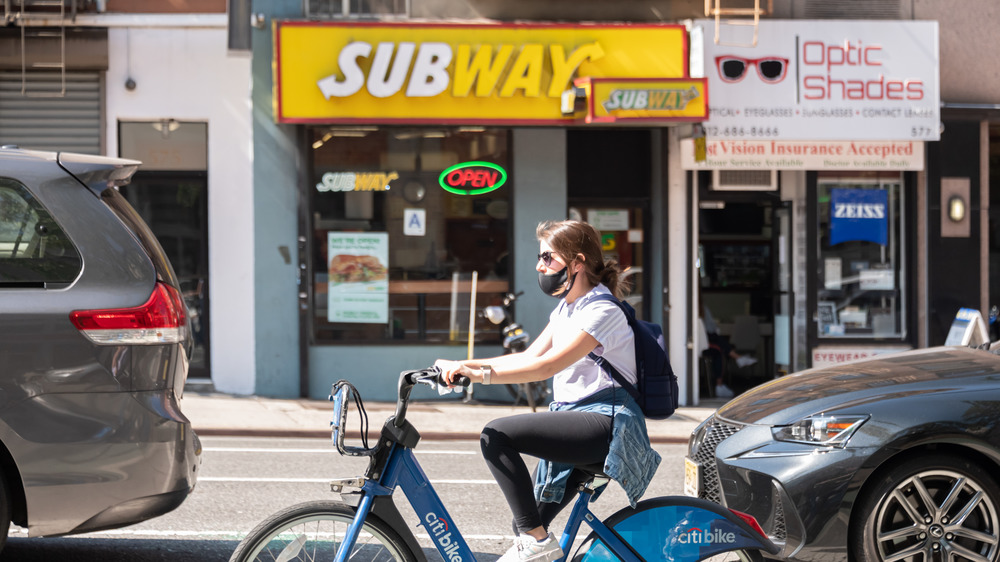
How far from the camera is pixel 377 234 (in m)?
12.8

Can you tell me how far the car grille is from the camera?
511cm

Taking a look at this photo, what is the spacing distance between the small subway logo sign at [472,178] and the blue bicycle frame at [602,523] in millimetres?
9158

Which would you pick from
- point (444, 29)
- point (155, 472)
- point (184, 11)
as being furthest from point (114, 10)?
point (155, 472)

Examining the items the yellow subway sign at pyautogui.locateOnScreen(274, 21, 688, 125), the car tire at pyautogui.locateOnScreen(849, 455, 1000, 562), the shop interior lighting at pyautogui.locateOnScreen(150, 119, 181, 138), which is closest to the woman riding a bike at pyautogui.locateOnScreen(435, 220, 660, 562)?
the car tire at pyautogui.locateOnScreen(849, 455, 1000, 562)

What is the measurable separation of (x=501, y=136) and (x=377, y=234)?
1.94 m

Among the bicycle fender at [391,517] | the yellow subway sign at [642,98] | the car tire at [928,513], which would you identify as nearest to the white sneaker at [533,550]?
the bicycle fender at [391,517]

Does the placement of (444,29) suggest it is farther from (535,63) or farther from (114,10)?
(114,10)

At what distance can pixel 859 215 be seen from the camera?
1320 centimetres

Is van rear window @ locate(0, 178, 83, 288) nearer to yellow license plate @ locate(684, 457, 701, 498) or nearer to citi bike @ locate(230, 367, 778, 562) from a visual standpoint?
citi bike @ locate(230, 367, 778, 562)

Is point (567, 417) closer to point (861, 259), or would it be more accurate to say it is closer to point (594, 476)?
point (594, 476)

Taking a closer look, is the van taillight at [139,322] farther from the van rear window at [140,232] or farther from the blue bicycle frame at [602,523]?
the blue bicycle frame at [602,523]

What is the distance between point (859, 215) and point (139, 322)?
1062cm

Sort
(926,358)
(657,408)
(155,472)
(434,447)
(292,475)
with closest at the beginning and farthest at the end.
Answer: (657,408)
(155,472)
(926,358)
(292,475)
(434,447)

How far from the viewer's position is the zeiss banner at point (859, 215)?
1317cm
